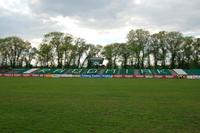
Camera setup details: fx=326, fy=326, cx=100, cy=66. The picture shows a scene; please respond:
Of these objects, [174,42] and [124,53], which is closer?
[174,42]

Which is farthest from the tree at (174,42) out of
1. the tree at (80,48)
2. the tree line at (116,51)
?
the tree at (80,48)

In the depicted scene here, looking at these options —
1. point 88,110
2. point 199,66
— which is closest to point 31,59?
point 199,66

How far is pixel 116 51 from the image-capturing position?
114250 mm

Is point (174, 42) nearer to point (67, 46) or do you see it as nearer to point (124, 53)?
point (124, 53)

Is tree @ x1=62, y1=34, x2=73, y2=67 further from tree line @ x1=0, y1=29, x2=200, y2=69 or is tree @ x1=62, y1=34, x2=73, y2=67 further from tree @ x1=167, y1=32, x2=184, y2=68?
tree @ x1=167, y1=32, x2=184, y2=68

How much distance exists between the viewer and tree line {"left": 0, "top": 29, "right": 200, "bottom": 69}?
99.8 meters

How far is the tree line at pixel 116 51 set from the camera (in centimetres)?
9981

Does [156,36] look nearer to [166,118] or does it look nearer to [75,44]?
[75,44]

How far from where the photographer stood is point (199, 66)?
102m

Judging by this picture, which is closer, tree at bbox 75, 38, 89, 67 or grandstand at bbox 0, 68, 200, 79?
grandstand at bbox 0, 68, 200, 79

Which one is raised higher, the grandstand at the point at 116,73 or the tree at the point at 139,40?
the tree at the point at 139,40

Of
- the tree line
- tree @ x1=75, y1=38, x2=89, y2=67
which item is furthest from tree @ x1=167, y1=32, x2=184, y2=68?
tree @ x1=75, y1=38, x2=89, y2=67

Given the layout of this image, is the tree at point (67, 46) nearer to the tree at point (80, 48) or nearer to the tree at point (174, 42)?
the tree at point (80, 48)

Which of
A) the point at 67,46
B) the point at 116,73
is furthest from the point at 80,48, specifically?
the point at 116,73
